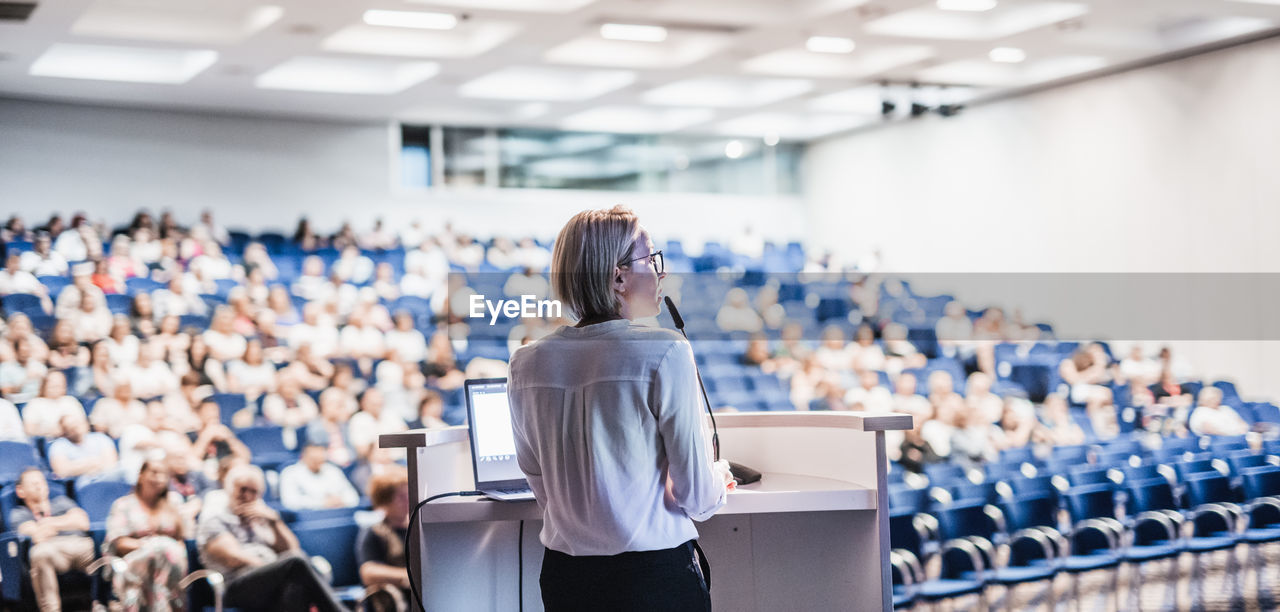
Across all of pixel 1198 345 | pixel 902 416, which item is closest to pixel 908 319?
pixel 1198 345

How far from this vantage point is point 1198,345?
908cm

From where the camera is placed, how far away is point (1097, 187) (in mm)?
9891

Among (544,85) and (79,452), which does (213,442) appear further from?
(544,85)

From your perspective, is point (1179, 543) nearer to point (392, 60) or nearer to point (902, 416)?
point (902, 416)

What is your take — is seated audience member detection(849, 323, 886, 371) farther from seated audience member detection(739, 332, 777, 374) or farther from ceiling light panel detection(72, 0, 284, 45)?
ceiling light panel detection(72, 0, 284, 45)

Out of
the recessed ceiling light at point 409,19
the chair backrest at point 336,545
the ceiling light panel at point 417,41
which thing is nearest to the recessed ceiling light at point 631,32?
the ceiling light panel at point 417,41

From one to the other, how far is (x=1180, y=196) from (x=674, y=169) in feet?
17.0

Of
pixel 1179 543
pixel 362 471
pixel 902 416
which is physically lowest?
pixel 1179 543

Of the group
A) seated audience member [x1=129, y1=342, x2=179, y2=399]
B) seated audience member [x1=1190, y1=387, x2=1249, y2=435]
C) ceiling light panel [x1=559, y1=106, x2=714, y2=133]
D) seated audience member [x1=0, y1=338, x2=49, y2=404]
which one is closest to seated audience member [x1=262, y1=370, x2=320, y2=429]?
seated audience member [x1=129, y1=342, x2=179, y2=399]

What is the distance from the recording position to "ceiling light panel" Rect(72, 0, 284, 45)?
25.3ft

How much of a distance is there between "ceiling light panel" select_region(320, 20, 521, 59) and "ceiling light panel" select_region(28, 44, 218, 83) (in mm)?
1039

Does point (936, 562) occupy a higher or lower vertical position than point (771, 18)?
lower

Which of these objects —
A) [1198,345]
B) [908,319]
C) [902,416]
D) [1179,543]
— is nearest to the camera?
[902,416]

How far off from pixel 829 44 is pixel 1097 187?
9.32 feet
